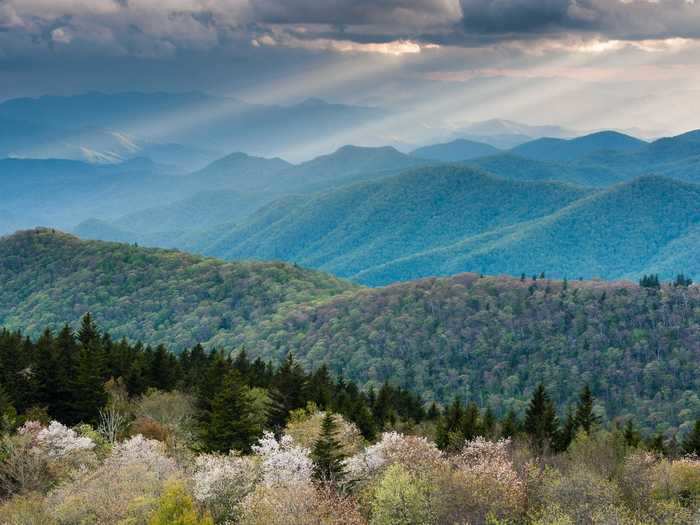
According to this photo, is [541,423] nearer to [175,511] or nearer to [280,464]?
[280,464]

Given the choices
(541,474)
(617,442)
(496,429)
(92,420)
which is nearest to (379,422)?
(496,429)

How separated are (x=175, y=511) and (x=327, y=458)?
16.2 metres

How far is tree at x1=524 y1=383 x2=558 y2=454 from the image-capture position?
9088 centimetres

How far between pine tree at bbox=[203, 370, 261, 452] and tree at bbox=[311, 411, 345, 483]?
41.3 feet

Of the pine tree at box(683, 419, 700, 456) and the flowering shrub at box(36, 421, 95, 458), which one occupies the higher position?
the flowering shrub at box(36, 421, 95, 458)

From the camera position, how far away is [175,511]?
45812 mm

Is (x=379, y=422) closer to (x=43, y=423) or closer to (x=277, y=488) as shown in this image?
(x=43, y=423)

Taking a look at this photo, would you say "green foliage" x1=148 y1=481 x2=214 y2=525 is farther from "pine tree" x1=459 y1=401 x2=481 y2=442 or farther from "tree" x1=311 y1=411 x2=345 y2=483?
"pine tree" x1=459 y1=401 x2=481 y2=442

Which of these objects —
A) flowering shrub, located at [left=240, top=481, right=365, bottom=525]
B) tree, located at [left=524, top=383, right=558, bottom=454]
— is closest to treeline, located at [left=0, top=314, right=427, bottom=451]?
tree, located at [left=524, top=383, right=558, bottom=454]

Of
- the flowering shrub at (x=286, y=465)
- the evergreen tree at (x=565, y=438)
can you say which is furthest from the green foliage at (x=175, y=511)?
the evergreen tree at (x=565, y=438)

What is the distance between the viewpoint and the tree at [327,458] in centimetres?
5931

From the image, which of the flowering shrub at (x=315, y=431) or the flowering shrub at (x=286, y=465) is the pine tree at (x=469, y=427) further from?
the flowering shrub at (x=286, y=465)

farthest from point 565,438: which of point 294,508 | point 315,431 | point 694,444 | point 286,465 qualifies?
point 294,508

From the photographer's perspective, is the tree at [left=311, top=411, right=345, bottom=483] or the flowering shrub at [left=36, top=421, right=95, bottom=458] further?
the flowering shrub at [left=36, top=421, right=95, bottom=458]
